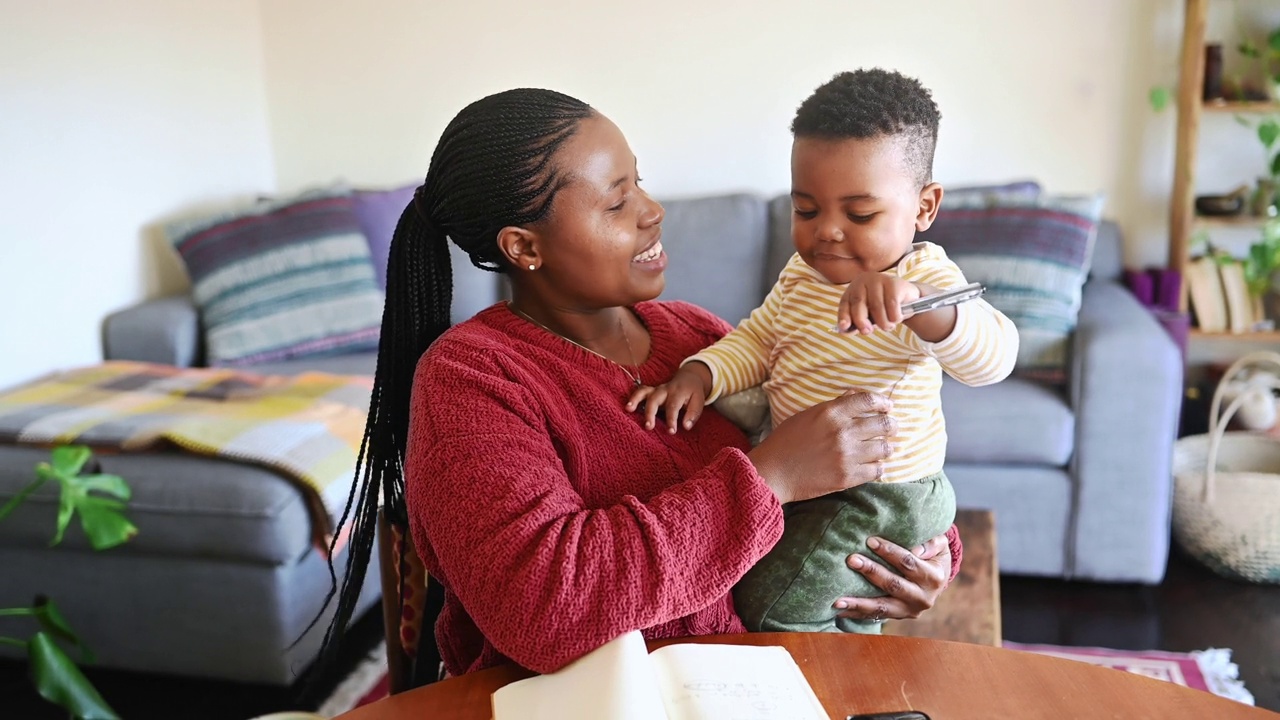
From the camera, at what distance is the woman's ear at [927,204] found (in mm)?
1149

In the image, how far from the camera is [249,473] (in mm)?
2074

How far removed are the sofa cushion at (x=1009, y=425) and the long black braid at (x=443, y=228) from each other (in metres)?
1.55

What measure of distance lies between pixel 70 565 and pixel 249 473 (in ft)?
1.49

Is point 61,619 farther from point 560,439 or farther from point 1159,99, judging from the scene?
point 1159,99

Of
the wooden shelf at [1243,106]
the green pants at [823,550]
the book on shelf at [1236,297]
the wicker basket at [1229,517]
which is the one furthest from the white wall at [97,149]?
the book on shelf at [1236,297]

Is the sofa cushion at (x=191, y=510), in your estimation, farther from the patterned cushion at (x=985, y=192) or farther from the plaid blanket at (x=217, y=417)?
the patterned cushion at (x=985, y=192)

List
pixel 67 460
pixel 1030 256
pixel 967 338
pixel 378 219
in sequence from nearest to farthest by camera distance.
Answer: pixel 967 338 → pixel 67 460 → pixel 1030 256 → pixel 378 219

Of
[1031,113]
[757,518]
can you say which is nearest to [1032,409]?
[1031,113]

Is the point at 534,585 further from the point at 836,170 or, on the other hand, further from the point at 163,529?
the point at 163,529

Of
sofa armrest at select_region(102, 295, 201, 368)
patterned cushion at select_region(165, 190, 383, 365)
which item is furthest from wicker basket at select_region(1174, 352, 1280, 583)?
sofa armrest at select_region(102, 295, 201, 368)

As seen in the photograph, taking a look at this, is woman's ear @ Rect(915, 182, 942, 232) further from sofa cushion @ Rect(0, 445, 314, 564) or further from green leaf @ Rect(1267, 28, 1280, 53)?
green leaf @ Rect(1267, 28, 1280, 53)

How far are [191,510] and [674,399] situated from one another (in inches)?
52.0

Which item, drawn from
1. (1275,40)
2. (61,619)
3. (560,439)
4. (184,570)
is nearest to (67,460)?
(61,619)

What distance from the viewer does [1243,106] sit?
9.55 ft
